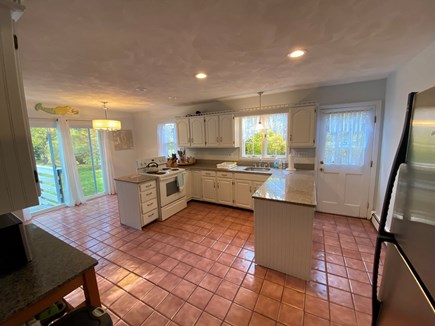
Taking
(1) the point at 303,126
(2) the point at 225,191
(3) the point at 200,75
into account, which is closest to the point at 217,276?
(2) the point at 225,191

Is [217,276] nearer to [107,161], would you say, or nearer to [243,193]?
[243,193]

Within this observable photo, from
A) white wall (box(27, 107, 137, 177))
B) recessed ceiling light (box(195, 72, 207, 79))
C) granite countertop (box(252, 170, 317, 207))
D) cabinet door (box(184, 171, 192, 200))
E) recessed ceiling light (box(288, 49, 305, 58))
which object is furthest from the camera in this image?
white wall (box(27, 107, 137, 177))

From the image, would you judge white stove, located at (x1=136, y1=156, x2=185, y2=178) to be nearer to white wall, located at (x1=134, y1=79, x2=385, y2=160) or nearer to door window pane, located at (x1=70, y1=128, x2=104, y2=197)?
white wall, located at (x1=134, y1=79, x2=385, y2=160)

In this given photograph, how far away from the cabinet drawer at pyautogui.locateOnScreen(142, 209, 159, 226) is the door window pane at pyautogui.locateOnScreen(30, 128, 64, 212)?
8.84 feet

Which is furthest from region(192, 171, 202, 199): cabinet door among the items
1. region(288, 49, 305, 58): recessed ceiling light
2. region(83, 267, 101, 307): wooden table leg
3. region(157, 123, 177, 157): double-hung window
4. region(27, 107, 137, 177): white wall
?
region(83, 267, 101, 307): wooden table leg

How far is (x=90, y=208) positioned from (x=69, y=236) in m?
1.33

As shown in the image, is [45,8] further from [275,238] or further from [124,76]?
[275,238]

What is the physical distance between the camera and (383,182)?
112 inches

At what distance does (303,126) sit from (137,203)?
3231mm

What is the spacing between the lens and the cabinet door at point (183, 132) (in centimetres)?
456

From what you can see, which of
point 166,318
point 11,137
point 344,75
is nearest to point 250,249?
point 166,318

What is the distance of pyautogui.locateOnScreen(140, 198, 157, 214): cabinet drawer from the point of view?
10.6ft

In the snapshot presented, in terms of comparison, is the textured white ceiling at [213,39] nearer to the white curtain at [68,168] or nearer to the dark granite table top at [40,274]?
the dark granite table top at [40,274]

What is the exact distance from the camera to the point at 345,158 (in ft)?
10.9
